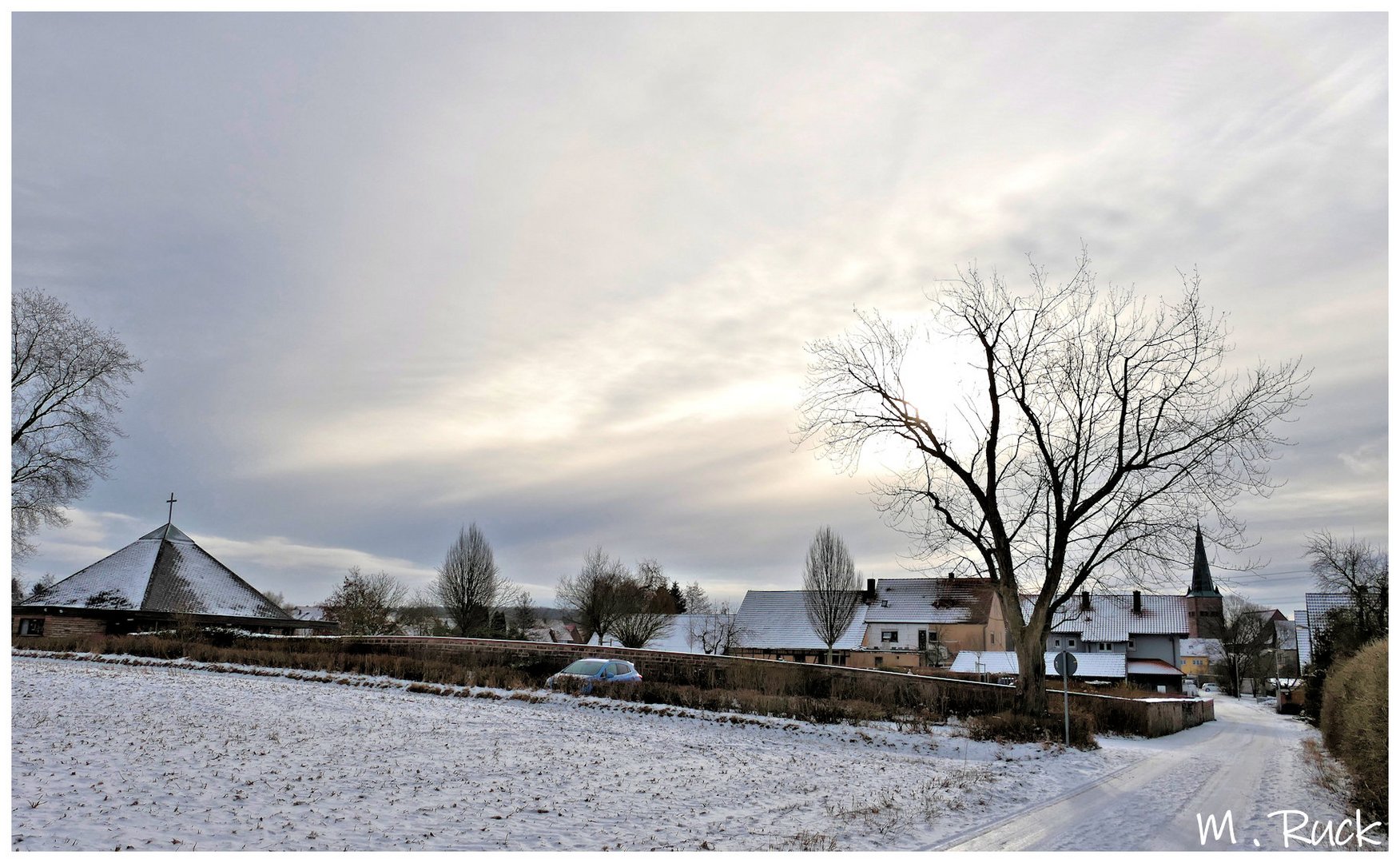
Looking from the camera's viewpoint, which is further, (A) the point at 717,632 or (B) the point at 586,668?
(A) the point at 717,632

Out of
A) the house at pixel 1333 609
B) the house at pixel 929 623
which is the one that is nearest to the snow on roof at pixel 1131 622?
the house at pixel 929 623

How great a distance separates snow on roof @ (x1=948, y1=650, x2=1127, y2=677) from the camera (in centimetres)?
6109

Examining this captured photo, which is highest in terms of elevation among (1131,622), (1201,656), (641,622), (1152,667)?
(1131,622)

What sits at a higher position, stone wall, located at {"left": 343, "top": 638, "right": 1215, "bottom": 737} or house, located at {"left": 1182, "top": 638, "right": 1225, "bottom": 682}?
stone wall, located at {"left": 343, "top": 638, "right": 1215, "bottom": 737}

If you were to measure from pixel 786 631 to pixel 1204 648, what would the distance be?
83.9 metres

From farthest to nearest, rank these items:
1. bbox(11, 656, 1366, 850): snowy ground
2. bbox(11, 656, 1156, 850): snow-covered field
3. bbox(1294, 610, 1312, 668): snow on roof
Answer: bbox(1294, 610, 1312, 668): snow on roof → bbox(11, 656, 1366, 850): snowy ground → bbox(11, 656, 1156, 850): snow-covered field

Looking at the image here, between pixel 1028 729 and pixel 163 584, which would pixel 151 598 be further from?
pixel 1028 729

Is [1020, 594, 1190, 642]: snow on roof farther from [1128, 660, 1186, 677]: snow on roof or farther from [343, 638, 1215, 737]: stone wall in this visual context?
[343, 638, 1215, 737]: stone wall

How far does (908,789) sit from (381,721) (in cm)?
978

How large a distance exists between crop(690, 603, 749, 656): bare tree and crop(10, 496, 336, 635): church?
110 feet

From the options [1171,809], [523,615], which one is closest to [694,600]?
[523,615]

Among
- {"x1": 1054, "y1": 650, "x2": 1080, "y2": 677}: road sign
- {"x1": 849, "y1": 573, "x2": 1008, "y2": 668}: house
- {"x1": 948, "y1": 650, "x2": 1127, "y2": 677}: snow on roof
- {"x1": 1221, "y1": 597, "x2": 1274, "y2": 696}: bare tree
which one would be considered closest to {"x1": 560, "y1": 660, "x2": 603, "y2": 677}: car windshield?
{"x1": 1054, "y1": 650, "x2": 1080, "y2": 677}: road sign

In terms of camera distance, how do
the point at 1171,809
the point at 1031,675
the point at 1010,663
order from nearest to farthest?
the point at 1171,809
the point at 1031,675
the point at 1010,663

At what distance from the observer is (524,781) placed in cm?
1266
